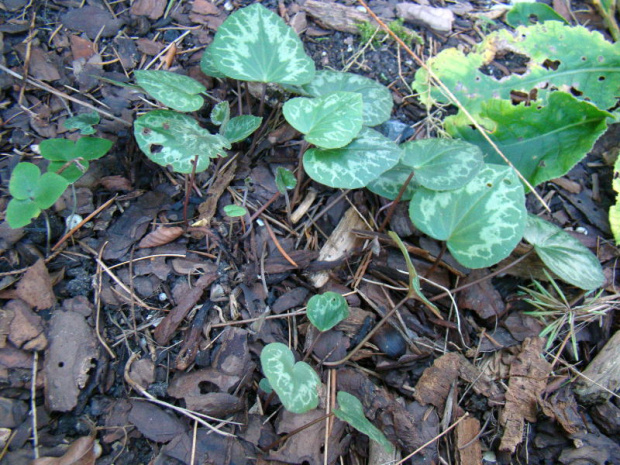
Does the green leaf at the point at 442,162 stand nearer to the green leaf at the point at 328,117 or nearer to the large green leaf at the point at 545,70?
the green leaf at the point at 328,117

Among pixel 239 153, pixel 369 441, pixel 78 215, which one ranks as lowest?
pixel 369 441

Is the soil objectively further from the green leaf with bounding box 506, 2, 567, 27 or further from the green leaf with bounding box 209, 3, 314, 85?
the green leaf with bounding box 506, 2, 567, 27

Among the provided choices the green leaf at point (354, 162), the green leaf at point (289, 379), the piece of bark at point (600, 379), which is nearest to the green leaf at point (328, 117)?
the green leaf at point (354, 162)

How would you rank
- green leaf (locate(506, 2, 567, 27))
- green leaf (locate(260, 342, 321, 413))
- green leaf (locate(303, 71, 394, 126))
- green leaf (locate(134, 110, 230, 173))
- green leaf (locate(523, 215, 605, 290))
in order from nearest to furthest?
green leaf (locate(260, 342, 321, 413)), green leaf (locate(134, 110, 230, 173)), green leaf (locate(523, 215, 605, 290)), green leaf (locate(303, 71, 394, 126)), green leaf (locate(506, 2, 567, 27))

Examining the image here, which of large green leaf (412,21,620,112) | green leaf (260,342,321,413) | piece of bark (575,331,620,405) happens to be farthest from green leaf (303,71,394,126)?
piece of bark (575,331,620,405)

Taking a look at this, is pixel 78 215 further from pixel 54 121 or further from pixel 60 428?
pixel 60 428

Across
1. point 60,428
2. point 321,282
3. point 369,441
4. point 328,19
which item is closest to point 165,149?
point 321,282
